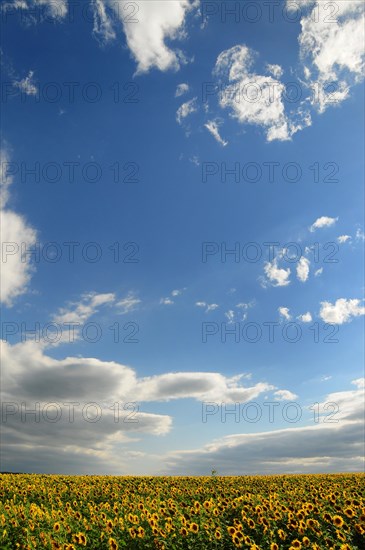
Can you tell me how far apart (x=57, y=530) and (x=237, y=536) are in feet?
15.1

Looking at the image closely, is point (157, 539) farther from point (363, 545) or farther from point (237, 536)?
point (363, 545)

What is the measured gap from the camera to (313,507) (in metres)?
13.3

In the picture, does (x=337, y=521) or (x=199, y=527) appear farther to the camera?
(x=337, y=521)

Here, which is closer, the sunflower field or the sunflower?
the sunflower field

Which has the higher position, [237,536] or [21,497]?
[237,536]

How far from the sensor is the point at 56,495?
62.6 ft

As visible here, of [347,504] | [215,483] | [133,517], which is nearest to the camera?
[133,517]

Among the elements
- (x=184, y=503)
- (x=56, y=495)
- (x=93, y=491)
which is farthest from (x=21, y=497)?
(x=184, y=503)

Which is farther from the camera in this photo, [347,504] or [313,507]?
[347,504]

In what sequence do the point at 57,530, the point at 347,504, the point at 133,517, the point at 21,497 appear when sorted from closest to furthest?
the point at 57,530 → the point at 133,517 → the point at 347,504 → the point at 21,497

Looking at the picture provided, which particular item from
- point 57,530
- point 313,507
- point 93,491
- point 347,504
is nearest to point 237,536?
point 313,507

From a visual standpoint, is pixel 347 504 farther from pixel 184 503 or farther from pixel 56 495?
pixel 56 495

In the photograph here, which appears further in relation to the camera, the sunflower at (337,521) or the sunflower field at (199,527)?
the sunflower at (337,521)

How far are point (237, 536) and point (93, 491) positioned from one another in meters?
11.2
